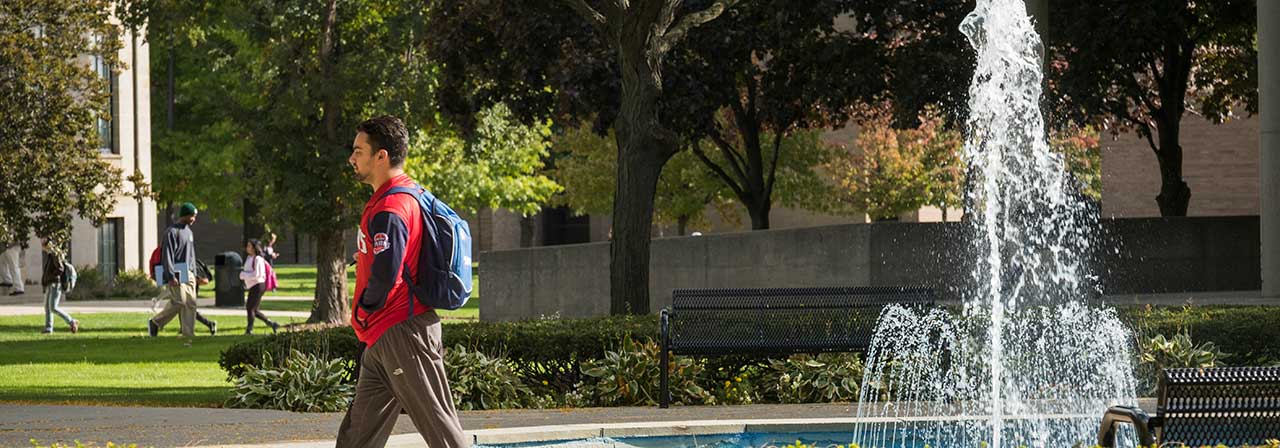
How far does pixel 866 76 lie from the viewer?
23141 millimetres

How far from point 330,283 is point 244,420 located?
16.3m

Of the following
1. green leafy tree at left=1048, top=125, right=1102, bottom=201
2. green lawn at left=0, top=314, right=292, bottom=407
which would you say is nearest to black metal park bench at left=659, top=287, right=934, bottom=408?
green lawn at left=0, top=314, right=292, bottom=407

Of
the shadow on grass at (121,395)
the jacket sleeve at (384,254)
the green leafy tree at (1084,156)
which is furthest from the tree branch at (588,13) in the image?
the green leafy tree at (1084,156)

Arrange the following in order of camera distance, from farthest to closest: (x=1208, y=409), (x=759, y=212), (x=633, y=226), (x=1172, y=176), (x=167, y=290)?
1. (x=759, y=212)
2. (x=1172, y=176)
3. (x=167, y=290)
4. (x=633, y=226)
5. (x=1208, y=409)

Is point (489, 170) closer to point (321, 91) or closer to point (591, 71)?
point (321, 91)

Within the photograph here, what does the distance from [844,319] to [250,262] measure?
44.8ft

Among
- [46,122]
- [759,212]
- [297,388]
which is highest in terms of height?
[46,122]

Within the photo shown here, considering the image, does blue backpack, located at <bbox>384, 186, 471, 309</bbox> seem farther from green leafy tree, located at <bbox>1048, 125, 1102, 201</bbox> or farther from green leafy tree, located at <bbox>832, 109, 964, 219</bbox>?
green leafy tree, located at <bbox>832, 109, 964, 219</bbox>

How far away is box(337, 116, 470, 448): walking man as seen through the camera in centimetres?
682

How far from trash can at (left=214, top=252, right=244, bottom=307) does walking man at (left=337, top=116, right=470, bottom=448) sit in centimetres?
2768

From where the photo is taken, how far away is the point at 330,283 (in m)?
26.9

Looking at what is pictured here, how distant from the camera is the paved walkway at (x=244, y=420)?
386 inches

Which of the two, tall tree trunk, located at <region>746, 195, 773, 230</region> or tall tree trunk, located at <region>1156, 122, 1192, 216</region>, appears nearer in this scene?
tall tree trunk, located at <region>1156, 122, 1192, 216</region>

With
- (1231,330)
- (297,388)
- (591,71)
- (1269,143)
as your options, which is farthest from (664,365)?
(591,71)
